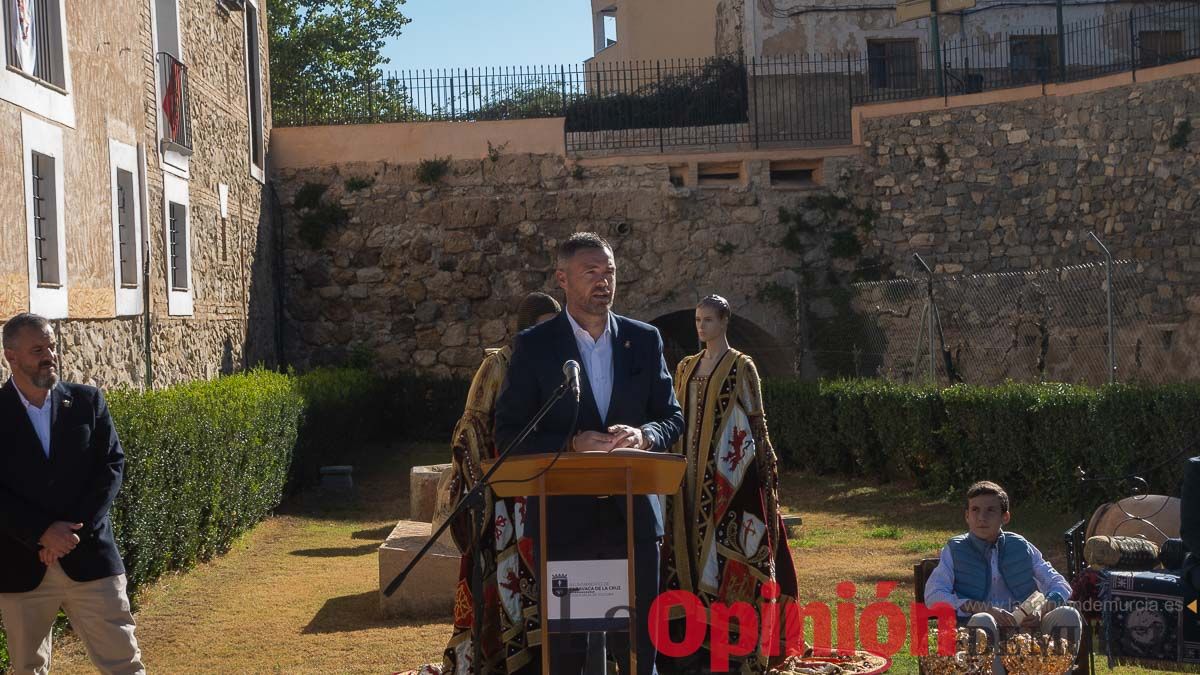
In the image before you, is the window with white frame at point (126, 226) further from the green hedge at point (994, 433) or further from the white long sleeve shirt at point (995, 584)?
the white long sleeve shirt at point (995, 584)

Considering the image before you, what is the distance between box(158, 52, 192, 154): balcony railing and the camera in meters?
14.3

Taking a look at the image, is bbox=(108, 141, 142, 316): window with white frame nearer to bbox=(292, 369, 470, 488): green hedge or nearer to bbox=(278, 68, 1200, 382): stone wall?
bbox=(292, 369, 470, 488): green hedge

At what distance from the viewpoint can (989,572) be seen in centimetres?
588

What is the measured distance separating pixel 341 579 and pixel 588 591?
6503 millimetres

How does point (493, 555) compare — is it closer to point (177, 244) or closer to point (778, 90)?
point (177, 244)

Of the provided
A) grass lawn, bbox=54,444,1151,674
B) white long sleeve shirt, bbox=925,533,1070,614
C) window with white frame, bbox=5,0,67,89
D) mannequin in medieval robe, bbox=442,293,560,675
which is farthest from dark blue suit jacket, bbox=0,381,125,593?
window with white frame, bbox=5,0,67,89

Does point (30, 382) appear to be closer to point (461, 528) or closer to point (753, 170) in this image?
point (461, 528)

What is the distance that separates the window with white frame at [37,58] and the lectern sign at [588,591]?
23.5ft

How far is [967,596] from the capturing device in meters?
5.86

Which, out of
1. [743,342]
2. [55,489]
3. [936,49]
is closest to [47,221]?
[55,489]

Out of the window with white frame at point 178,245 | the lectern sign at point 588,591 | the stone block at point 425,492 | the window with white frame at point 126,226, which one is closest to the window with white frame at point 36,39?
the window with white frame at point 126,226

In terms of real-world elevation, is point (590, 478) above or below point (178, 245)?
below

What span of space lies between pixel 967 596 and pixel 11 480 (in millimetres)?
4045

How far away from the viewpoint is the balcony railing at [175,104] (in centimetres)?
1433
